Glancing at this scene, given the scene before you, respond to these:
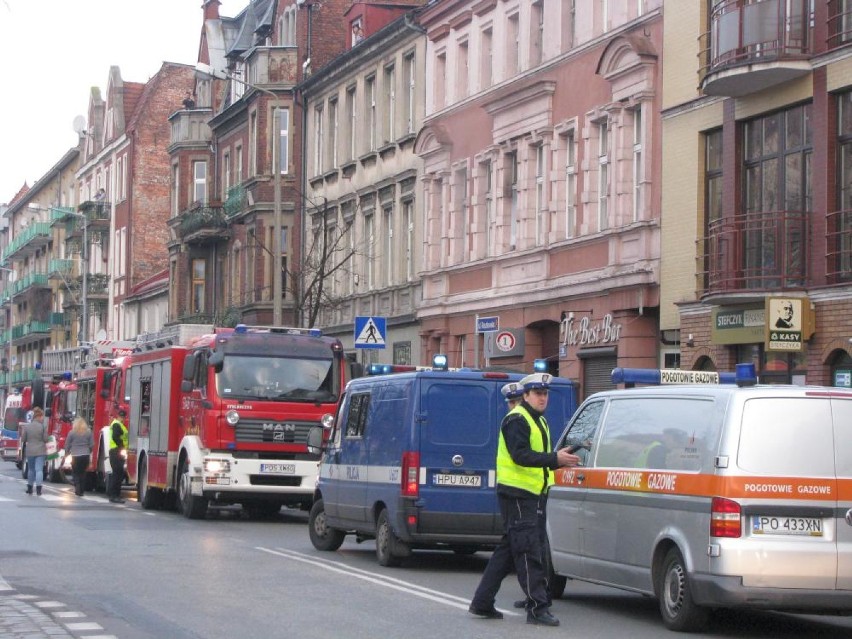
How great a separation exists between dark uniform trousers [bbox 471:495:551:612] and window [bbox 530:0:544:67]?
23.6 meters

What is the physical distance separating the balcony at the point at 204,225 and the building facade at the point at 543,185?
18.2 metres

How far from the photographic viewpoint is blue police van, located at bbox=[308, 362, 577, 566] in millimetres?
17594

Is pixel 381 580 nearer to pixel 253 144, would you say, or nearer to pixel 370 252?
pixel 370 252

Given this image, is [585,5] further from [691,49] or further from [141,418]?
[141,418]

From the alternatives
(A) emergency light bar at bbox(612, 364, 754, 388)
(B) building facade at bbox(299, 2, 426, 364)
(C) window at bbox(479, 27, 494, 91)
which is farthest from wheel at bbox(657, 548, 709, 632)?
(B) building facade at bbox(299, 2, 426, 364)

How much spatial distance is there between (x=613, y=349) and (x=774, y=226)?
244 inches

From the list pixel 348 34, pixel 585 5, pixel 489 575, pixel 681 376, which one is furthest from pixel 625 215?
pixel 348 34

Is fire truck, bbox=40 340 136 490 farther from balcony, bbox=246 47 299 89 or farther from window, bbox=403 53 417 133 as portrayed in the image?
balcony, bbox=246 47 299 89

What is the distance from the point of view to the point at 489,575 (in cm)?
1312

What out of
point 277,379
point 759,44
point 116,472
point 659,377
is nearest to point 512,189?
point 116,472

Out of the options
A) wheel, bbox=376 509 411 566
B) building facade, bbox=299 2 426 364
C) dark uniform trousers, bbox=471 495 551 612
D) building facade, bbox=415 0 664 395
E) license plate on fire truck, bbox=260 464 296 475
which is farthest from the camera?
building facade, bbox=299 2 426 364

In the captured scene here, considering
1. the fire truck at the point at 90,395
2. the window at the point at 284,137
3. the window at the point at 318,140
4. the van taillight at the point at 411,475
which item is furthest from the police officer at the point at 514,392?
the window at the point at 284,137

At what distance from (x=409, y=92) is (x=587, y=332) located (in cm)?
1432

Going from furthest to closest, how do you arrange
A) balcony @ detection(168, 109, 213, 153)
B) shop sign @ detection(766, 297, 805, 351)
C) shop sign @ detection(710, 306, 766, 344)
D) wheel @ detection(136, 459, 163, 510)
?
balcony @ detection(168, 109, 213, 153), wheel @ detection(136, 459, 163, 510), shop sign @ detection(710, 306, 766, 344), shop sign @ detection(766, 297, 805, 351)
